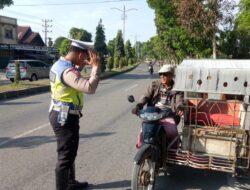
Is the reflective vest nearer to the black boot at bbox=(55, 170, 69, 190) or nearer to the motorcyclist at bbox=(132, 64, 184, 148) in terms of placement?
the black boot at bbox=(55, 170, 69, 190)

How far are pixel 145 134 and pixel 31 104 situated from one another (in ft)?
33.5

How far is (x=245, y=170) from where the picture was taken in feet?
16.3

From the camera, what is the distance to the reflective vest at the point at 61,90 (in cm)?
458

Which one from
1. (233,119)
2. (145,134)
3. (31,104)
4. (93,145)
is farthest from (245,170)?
(31,104)

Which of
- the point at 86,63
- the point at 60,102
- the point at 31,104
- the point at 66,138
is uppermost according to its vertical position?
the point at 86,63

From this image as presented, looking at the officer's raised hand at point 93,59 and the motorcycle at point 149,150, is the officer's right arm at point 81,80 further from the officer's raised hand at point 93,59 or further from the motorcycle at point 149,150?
the motorcycle at point 149,150

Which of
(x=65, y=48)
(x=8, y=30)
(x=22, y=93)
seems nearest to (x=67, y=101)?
(x=22, y=93)

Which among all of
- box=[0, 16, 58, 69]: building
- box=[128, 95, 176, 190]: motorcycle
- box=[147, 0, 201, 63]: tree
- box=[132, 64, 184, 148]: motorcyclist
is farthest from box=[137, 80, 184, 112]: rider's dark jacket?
box=[0, 16, 58, 69]: building

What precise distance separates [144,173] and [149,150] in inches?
11.6

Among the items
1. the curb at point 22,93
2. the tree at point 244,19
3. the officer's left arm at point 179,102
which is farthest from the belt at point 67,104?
the tree at point 244,19

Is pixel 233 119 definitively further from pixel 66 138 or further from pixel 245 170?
pixel 66 138

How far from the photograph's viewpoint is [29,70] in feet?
91.2

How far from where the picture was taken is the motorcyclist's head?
5739mm

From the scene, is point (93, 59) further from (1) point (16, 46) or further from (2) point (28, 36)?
(2) point (28, 36)
